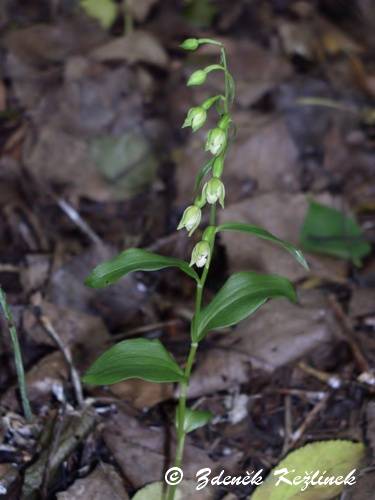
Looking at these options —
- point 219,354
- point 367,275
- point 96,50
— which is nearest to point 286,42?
point 96,50

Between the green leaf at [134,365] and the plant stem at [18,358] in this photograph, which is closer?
the green leaf at [134,365]

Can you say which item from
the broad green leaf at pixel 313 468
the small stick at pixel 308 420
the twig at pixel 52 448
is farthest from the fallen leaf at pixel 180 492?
the small stick at pixel 308 420

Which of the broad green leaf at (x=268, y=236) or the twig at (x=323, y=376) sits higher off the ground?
the broad green leaf at (x=268, y=236)

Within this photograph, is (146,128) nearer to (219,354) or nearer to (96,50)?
(96,50)

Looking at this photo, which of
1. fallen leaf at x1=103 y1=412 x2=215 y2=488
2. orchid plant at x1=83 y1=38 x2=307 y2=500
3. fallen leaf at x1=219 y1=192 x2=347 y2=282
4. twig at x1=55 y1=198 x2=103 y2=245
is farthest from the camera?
twig at x1=55 y1=198 x2=103 y2=245

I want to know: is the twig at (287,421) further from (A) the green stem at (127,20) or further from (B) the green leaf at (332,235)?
(A) the green stem at (127,20)

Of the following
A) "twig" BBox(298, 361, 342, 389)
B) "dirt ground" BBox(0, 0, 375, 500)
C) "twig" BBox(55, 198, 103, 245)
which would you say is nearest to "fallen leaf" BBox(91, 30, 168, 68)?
"dirt ground" BBox(0, 0, 375, 500)

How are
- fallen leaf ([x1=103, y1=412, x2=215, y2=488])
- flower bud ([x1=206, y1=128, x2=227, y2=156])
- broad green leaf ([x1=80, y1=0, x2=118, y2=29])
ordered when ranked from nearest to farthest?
flower bud ([x1=206, y1=128, x2=227, y2=156]), fallen leaf ([x1=103, y1=412, x2=215, y2=488]), broad green leaf ([x1=80, y1=0, x2=118, y2=29])

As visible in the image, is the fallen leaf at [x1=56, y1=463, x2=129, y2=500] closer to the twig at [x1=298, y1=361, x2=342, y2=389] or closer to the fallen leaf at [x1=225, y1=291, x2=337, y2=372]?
the fallen leaf at [x1=225, y1=291, x2=337, y2=372]
